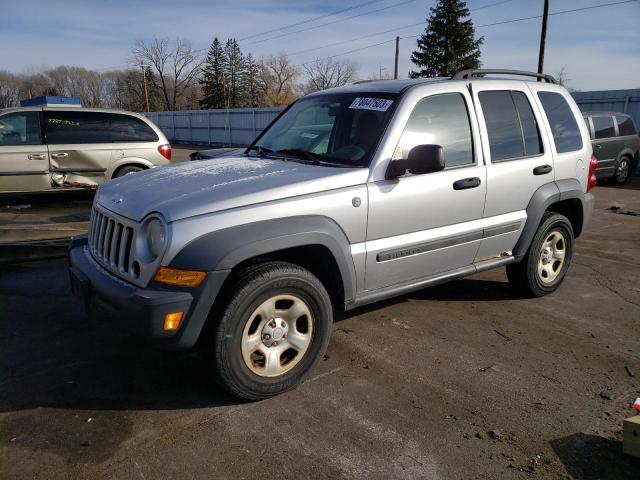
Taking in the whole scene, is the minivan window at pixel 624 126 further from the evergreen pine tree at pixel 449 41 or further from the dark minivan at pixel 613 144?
the evergreen pine tree at pixel 449 41

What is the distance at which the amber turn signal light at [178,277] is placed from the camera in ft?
9.30

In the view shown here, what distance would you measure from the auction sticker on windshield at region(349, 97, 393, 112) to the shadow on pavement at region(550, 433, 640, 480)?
238 cm

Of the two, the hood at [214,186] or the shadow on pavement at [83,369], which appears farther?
the shadow on pavement at [83,369]

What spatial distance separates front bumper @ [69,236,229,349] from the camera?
9.16ft

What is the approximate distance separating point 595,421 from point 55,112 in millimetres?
9096

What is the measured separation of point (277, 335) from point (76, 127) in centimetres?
758

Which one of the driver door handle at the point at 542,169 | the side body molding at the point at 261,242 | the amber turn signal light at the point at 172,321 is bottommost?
the amber turn signal light at the point at 172,321

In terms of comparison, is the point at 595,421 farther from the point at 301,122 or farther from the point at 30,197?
the point at 30,197

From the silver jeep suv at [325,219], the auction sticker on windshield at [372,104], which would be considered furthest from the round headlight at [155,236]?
the auction sticker on windshield at [372,104]

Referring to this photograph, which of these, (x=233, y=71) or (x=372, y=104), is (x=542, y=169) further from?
(x=233, y=71)

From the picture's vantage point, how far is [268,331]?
3178mm

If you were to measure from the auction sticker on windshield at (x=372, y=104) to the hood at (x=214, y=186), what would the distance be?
604mm

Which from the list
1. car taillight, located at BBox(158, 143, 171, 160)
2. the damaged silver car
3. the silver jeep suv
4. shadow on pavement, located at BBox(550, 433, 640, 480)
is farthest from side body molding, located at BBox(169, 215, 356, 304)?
car taillight, located at BBox(158, 143, 171, 160)

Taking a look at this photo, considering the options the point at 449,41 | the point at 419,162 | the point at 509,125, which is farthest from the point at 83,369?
the point at 449,41
